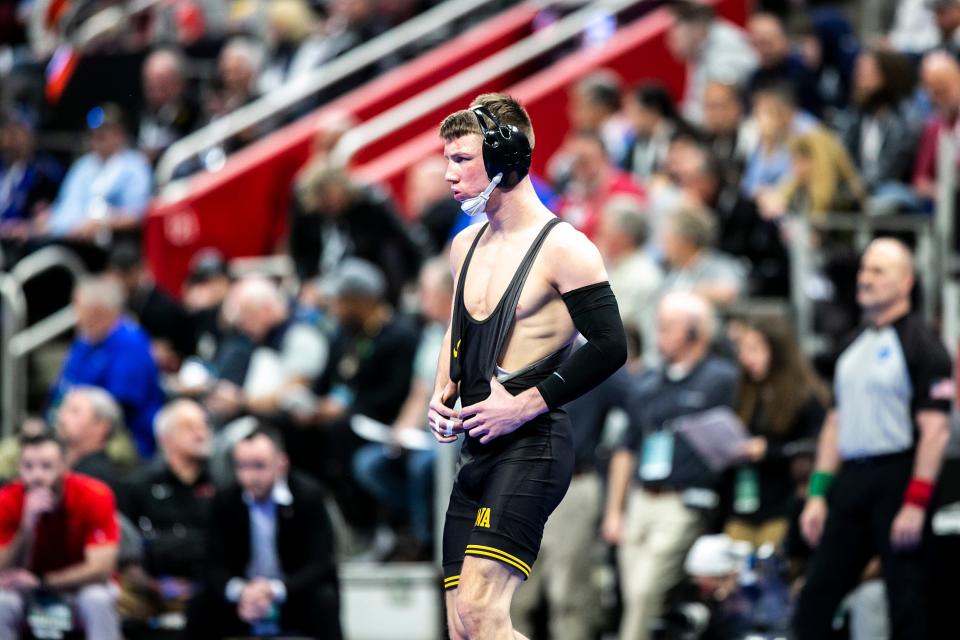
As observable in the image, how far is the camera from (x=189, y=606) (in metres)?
9.26

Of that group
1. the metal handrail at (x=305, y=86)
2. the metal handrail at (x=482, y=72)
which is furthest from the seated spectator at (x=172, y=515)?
the metal handrail at (x=482, y=72)

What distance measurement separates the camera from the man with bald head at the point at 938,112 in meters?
11.3

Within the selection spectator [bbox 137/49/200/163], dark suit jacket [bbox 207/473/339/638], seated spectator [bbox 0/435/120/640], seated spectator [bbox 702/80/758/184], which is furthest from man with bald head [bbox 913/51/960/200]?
spectator [bbox 137/49/200/163]

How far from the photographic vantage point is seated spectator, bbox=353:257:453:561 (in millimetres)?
10523

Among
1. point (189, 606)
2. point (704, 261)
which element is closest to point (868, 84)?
point (704, 261)

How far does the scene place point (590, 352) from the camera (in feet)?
19.1

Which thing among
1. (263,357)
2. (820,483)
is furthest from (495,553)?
(263,357)

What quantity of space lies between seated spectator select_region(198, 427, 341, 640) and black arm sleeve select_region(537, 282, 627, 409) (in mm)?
3567

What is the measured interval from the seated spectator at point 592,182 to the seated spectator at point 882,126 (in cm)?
155

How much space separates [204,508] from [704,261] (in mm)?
3266

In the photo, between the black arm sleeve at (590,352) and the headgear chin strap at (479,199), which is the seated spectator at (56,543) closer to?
the headgear chin strap at (479,199)

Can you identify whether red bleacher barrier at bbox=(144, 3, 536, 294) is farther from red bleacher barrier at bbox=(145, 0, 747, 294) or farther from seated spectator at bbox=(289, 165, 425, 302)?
seated spectator at bbox=(289, 165, 425, 302)

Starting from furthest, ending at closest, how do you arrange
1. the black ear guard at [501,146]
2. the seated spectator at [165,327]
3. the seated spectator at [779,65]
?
the seated spectator at [779,65] → the seated spectator at [165,327] → the black ear guard at [501,146]

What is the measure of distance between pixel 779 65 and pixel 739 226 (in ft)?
8.24
